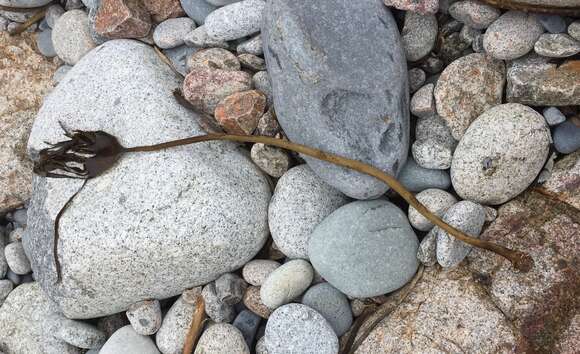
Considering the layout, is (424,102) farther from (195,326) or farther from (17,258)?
(17,258)

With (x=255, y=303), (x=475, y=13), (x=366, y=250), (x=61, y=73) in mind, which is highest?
(x=475, y=13)

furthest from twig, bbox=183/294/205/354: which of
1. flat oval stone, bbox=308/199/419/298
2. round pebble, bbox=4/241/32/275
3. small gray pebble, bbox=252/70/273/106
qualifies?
round pebble, bbox=4/241/32/275

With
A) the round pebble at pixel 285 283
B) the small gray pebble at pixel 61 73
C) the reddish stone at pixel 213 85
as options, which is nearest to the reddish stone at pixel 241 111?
the reddish stone at pixel 213 85

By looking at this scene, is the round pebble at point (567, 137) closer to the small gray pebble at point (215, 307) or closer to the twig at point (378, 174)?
the twig at point (378, 174)

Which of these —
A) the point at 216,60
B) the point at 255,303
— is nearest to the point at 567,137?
the point at 255,303

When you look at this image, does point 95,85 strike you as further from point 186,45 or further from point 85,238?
point 85,238

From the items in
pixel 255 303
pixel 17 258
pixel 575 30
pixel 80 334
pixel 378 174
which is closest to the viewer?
pixel 575 30

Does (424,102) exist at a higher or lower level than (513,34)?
lower

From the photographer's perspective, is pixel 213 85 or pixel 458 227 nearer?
pixel 458 227

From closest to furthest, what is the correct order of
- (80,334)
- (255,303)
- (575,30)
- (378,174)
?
(575,30) → (378,174) → (255,303) → (80,334)
